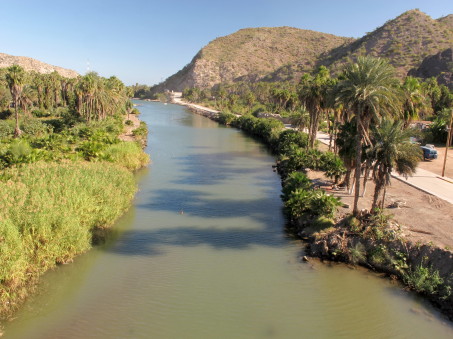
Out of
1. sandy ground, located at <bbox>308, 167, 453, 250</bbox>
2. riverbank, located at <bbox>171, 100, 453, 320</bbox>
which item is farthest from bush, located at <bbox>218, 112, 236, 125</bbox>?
riverbank, located at <bbox>171, 100, 453, 320</bbox>

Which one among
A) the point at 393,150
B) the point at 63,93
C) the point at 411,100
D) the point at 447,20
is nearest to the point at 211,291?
the point at 393,150

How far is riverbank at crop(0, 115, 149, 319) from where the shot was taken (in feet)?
47.8

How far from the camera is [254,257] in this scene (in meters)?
20.1

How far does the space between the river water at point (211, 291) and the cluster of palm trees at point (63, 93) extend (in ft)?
116

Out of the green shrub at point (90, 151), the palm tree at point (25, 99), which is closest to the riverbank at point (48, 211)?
the green shrub at point (90, 151)

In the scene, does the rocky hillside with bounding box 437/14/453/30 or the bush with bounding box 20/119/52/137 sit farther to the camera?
the rocky hillside with bounding box 437/14/453/30

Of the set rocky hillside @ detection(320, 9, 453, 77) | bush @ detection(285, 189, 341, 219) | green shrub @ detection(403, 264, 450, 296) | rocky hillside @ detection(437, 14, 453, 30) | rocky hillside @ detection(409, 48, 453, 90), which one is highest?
rocky hillside @ detection(437, 14, 453, 30)

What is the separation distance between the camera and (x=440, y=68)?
94312mm

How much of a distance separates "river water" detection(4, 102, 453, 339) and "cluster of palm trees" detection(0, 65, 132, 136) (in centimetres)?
3537

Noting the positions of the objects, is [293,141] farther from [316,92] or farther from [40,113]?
[40,113]

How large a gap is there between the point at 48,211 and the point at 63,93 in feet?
282

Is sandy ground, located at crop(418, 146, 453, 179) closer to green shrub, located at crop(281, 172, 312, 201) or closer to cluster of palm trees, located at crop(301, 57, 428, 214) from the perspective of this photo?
green shrub, located at crop(281, 172, 312, 201)

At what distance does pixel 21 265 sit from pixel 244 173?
27.2 metres

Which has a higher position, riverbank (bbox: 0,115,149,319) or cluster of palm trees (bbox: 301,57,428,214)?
cluster of palm trees (bbox: 301,57,428,214)
